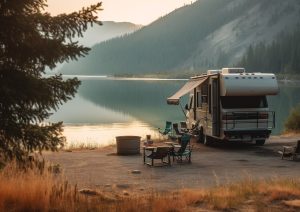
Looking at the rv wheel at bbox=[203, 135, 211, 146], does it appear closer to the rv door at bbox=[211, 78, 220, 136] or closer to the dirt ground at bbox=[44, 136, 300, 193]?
the dirt ground at bbox=[44, 136, 300, 193]

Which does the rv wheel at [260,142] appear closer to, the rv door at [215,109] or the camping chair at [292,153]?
the rv door at [215,109]

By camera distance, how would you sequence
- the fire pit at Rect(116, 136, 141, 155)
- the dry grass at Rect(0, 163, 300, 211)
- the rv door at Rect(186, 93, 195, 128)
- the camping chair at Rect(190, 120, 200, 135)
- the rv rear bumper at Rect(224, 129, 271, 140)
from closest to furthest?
the dry grass at Rect(0, 163, 300, 211)
the fire pit at Rect(116, 136, 141, 155)
the rv rear bumper at Rect(224, 129, 271, 140)
the camping chair at Rect(190, 120, 200, 135)
the rv door at Rect(186, 93, 195, 128)

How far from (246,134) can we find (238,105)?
4.47 feet

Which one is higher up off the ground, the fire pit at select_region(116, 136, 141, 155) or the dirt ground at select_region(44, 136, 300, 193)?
the fire pit at select_region(116, 136, 141, 155)

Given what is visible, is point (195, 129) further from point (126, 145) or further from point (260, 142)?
point (126, 145)

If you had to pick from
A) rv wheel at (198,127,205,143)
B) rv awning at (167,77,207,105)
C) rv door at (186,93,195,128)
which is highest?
rv awning at (167,77,207,105)

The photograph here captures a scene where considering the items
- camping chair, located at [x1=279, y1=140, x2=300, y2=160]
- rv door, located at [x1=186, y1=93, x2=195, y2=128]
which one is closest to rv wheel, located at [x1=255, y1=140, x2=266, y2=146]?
rv door, located at [x1=186, y1=93, x2=195, y2=128]

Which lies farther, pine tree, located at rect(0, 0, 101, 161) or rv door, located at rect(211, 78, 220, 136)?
rv door, located at rect(211, 78, 220, 136)

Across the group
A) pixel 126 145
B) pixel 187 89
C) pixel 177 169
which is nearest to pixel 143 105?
pixel 187 89

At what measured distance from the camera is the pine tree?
8.33 meters

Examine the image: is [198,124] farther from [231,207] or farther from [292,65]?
[292,65]

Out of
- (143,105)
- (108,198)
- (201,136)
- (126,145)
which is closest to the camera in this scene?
(108,198)

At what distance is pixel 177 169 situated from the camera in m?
16.5

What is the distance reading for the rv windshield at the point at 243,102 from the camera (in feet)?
73.1
